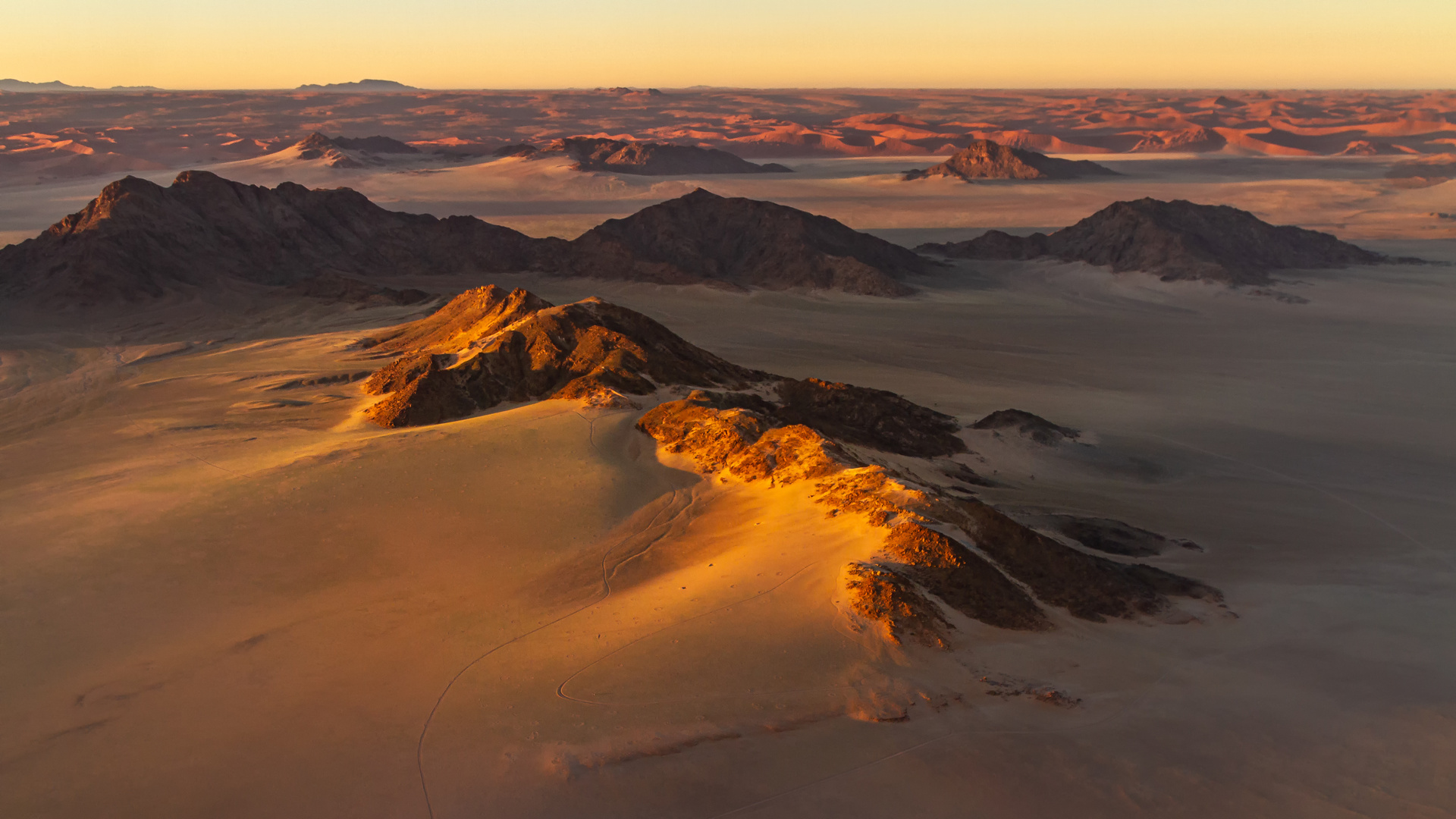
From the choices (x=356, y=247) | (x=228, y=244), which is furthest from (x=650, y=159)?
(x=228, y=244)

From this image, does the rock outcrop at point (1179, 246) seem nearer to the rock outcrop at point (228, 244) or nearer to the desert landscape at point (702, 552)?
the desert landscape at point (702, 552)

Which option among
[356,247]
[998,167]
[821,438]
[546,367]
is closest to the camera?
[821,438]

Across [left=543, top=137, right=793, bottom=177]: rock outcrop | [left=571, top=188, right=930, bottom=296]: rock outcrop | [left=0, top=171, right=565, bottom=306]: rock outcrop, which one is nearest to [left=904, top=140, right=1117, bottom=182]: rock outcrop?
[left=543, top=137, right=793, bottom=177]: rock outcrop

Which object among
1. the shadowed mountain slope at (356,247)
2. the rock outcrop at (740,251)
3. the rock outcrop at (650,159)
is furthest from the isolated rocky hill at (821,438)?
the rock outcrop at (650,159)

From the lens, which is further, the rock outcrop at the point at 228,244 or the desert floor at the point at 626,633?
the rock outcrop at the point at 228,244

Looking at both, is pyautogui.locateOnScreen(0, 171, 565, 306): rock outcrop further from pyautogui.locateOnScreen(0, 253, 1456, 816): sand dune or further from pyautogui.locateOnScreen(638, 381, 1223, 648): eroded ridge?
pyautogui.locateOnScreen(638, 381, 1223, 648): eroded ridge

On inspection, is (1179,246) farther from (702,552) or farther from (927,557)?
(702,552)
